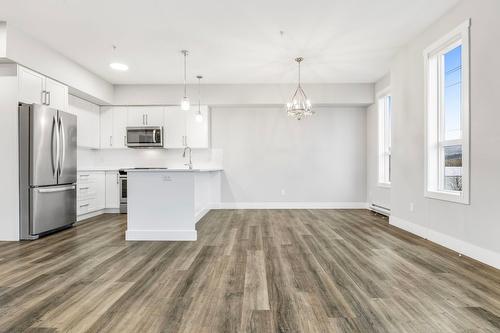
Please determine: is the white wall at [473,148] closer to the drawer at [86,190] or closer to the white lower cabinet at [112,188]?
the white lower cabinet at [112,188]

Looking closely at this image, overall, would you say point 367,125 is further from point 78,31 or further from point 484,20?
point 78,31

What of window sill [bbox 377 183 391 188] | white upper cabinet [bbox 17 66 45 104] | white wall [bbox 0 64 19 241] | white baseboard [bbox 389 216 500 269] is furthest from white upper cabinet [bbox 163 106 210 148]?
white baseboard [bbox 389 216 500 269]

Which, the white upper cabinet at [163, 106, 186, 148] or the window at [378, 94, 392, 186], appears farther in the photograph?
the white upper cabinet at [163, 106, 186, 148]

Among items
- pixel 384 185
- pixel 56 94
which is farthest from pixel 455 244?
pixel 56 94

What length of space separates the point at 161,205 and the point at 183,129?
9.91 ft

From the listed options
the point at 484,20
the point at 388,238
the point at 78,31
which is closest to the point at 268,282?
the point at 388,238

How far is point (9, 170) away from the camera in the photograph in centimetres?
394

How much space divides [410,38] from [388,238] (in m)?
2.89

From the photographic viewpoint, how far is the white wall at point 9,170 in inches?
155

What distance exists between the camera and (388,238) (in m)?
3.96

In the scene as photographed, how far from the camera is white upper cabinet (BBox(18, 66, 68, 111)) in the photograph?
4.00m

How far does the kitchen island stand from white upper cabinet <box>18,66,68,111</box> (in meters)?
1.84

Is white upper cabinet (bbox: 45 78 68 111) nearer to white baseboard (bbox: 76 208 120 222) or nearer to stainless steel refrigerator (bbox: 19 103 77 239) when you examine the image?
stainless steel refrigerator (bbox: 19 103 77 239)

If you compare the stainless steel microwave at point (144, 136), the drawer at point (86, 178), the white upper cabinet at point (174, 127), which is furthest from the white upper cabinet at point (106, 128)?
the white upper cabinet at point (174, 127)
